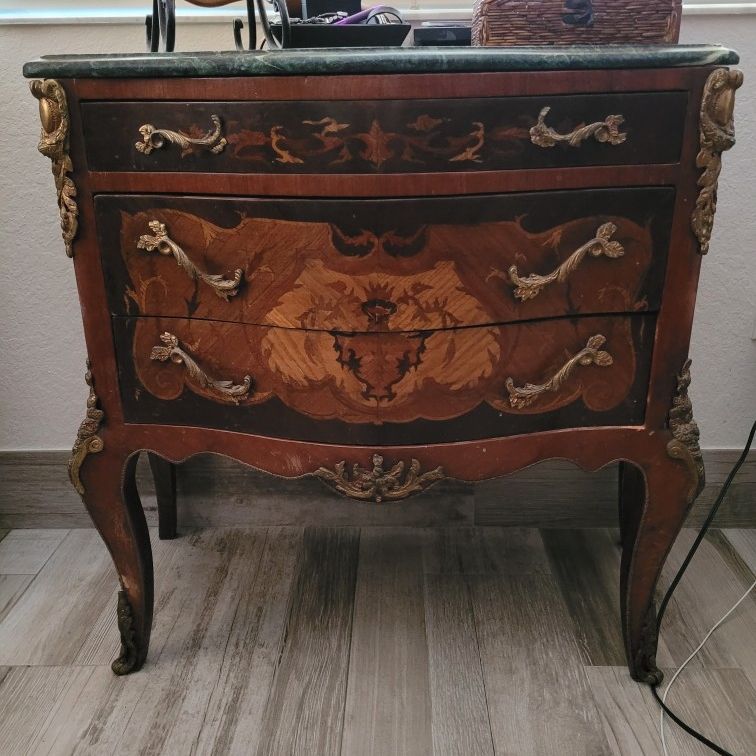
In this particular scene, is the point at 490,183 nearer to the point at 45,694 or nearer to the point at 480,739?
the point at 480,739

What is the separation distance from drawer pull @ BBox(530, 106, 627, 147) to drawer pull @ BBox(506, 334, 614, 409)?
0.23 meters

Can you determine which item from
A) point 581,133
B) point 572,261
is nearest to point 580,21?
point 581,133

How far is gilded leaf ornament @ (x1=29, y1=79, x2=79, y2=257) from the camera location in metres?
0.84

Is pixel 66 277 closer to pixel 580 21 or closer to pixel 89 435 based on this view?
pixel 89 435

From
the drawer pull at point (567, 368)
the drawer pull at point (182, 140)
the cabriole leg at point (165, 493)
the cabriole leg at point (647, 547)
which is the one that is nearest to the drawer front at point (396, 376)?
the drawer pull at point (567, 368)

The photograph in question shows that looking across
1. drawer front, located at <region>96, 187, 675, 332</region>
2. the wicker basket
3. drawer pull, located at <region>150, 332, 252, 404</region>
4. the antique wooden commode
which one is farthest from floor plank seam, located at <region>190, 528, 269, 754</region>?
the wicker basket

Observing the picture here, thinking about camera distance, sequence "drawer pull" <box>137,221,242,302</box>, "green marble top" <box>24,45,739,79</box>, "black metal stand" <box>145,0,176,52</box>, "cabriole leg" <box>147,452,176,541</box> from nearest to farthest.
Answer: "green marble top" <box>24,45,739,79</box> → "drawer pull" <box>137,221,242,302</box> → "black metal stand" <box>145,0,176,52</box> → "cabriole leg" <box>147,452,176,541</box>

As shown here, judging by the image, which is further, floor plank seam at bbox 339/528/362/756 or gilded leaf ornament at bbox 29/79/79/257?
floor plank seam at bbox 339/528/362/756

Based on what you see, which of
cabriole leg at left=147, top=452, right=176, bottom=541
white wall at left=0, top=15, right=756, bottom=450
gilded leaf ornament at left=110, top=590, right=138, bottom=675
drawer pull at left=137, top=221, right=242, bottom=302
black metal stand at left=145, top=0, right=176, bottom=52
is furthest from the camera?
cabriole leg at left=147, top=452, right=176, bottom=541

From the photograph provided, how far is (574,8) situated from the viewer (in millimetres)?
921

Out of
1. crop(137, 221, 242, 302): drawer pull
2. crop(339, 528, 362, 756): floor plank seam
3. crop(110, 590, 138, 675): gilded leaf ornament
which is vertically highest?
crop(137, 221, 242, 302): drawer pull

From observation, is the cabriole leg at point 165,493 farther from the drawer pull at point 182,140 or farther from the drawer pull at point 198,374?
the drawer pull at point 182,140

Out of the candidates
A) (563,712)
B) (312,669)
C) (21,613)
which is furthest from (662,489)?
(21,613)

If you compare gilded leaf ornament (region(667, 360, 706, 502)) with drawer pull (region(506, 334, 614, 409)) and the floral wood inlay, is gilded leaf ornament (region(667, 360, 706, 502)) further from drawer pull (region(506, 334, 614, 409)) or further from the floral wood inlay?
the floral wood inlay
